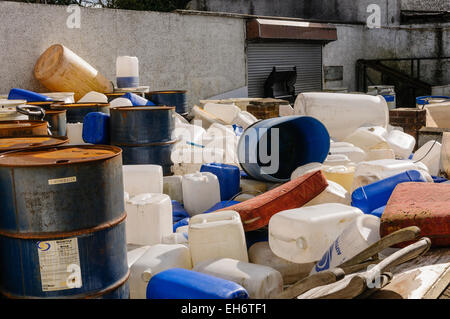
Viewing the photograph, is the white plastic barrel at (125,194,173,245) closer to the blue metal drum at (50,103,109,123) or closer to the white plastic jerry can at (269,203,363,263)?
the white plastic jerry can at (269,203,363,263)

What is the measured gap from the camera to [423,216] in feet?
8.96

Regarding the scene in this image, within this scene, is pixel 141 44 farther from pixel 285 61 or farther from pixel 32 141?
pixel 32 141

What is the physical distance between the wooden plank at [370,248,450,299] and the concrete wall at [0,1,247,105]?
7180 mm

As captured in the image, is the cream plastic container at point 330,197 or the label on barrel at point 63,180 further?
the cream plastic container at point 330,197

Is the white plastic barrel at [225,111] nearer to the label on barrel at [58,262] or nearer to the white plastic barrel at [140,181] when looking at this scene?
the white plastic barrel at [140,181]

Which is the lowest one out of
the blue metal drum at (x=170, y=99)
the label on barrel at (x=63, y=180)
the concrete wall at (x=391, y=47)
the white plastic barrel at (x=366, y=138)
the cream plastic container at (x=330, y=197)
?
the cream plastic container at (x=330, y=197)

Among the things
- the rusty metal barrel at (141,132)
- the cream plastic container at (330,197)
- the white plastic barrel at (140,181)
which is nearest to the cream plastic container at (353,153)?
the cream plastic container at (330,197)

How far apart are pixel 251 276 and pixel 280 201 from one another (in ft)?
2.91

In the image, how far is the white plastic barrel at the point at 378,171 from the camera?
13.5ft

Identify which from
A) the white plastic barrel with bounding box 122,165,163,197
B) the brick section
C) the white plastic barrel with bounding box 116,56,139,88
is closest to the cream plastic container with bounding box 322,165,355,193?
the white plastic barrel with bounding box 122,165,163,197

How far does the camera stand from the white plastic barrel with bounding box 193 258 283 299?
2615mm

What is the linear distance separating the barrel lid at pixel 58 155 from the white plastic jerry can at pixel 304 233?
1077 millimetres

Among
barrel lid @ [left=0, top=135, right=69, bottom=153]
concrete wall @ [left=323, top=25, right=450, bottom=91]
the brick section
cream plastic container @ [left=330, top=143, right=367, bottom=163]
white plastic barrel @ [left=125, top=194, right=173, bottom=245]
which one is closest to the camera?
barrel lid @ [left=0, top=135, right=69, bottom=153]

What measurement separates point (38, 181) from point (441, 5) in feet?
63.2
